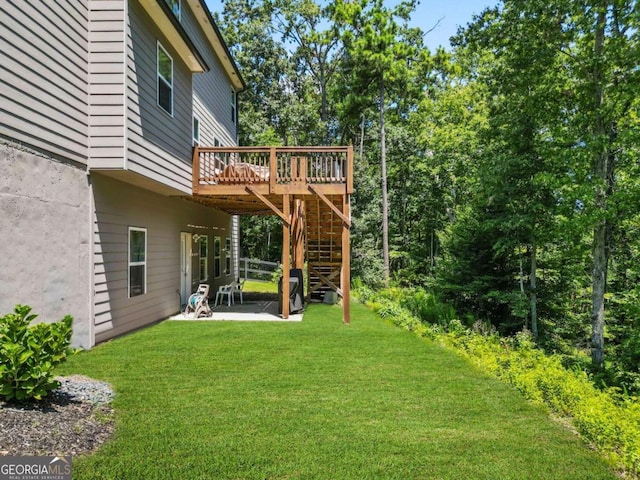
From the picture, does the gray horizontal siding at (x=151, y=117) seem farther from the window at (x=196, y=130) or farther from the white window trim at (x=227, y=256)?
the white window trim at (x=227, y=256)

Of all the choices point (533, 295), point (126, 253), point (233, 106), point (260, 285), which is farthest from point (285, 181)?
point (260, 285)

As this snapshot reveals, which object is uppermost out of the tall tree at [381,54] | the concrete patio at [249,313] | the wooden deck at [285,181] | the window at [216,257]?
the tall tree at [381,54]

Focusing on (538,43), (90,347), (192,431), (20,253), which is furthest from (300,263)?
(538,43)

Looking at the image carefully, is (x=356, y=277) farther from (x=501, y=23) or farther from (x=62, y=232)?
(x=62, y=232)

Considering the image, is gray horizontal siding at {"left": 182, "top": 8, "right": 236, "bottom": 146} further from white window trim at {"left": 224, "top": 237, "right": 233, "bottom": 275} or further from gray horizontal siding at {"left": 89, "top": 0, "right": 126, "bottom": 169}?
gray horizontal siding at {"left": 89, "top": 0, "right": 126, "bottom": 169}

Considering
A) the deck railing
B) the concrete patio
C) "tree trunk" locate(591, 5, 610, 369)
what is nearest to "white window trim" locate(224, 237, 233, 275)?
the concrete patio

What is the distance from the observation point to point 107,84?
629cm

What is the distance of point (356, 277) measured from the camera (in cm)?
1812

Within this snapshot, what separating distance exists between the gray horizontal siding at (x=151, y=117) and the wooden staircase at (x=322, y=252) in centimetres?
450

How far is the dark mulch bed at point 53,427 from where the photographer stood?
2.92 metres

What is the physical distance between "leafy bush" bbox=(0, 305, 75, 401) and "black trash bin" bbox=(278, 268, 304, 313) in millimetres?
6451

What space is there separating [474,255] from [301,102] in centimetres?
1478

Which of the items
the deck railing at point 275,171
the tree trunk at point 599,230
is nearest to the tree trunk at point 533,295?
the tree trunk at point 599,230

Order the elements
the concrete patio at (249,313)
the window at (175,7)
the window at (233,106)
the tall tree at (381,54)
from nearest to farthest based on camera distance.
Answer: the window at (175,7)
the concrete patio at (249,313)
the window at (233,106)
the tall tree at (381,54)
